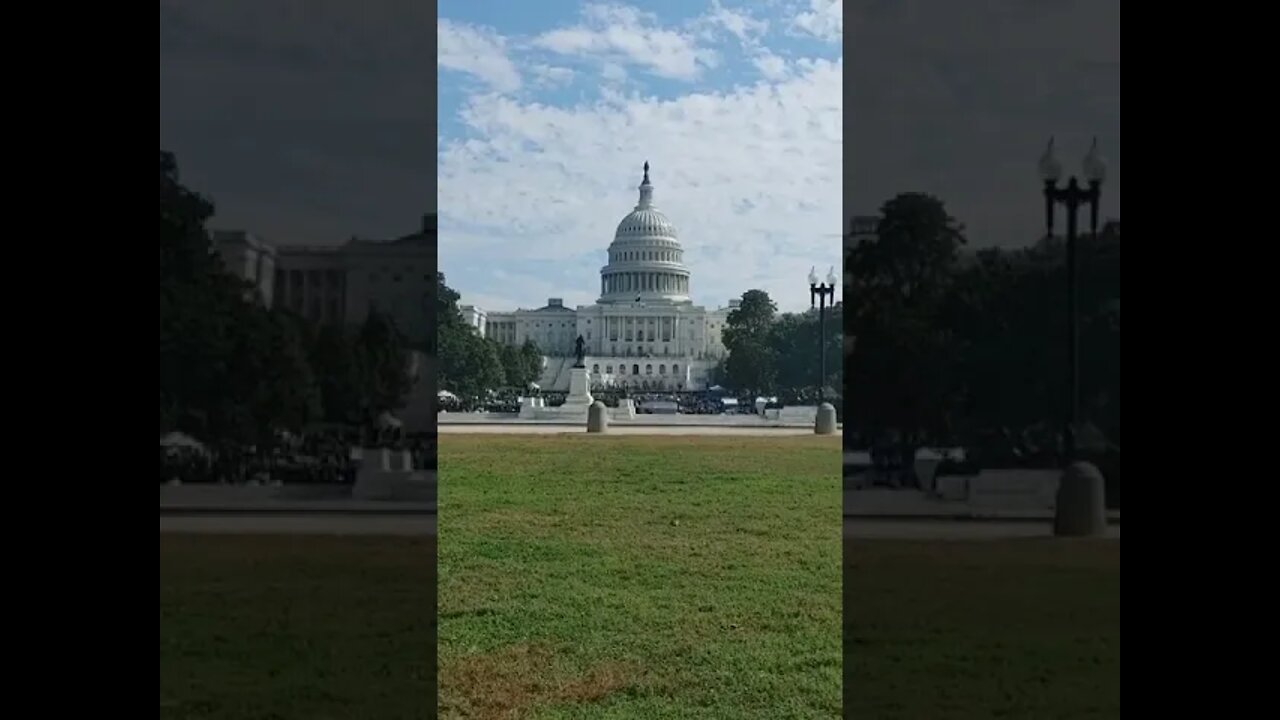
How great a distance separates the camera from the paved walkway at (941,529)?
2865 millimetres

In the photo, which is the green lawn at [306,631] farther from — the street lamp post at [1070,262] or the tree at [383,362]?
the street lamp post at [1070,262]

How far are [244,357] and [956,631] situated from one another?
6.71ft

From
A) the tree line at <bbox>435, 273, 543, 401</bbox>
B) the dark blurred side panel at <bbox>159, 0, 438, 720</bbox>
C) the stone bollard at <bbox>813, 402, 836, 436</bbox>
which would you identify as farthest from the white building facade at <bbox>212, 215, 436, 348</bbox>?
the stone bollard at <bbox>813, 402, 836, 436</bbox>

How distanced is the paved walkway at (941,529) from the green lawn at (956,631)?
0.02 metres

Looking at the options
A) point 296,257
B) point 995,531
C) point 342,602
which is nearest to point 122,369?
point 296,257

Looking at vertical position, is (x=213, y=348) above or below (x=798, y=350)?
below

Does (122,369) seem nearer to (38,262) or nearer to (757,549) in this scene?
(38,262)

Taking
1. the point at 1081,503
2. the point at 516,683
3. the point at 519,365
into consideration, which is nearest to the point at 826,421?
the point at 516,683

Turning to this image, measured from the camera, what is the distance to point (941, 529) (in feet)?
9.49

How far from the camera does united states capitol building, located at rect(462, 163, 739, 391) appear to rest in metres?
75.2

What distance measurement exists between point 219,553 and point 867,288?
1.88m

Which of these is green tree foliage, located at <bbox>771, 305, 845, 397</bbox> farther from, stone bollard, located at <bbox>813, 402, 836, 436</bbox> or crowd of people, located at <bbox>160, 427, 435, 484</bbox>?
crowd of people, located at <bbox>160, 427, 435, 484</bbox>

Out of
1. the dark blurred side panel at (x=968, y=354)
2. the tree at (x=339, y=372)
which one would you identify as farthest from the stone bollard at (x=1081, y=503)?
the tree at (x=339, y=372)

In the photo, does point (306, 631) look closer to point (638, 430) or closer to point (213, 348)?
point (213, 348)
